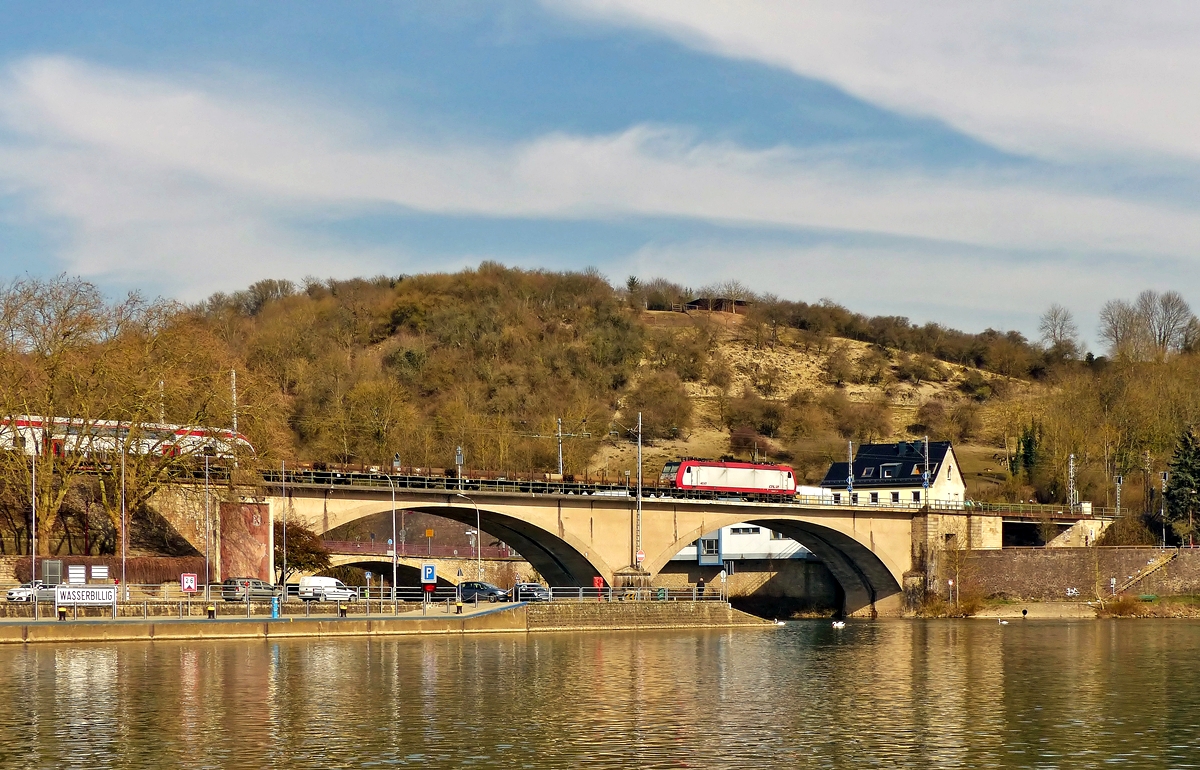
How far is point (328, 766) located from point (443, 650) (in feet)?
93.0

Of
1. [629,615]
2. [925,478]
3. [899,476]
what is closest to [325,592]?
[629,615]

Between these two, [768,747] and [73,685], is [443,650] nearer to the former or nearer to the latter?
[73,685]

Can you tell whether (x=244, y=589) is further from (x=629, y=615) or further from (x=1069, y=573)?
(x=1069, y=573)

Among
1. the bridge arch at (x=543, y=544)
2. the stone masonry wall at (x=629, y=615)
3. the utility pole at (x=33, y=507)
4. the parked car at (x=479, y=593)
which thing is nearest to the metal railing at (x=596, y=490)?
the bridge arch at (x=543, y=544)

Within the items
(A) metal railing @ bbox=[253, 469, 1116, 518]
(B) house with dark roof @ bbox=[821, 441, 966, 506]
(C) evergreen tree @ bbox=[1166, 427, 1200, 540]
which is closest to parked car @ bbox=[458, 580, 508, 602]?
(A) metal railing @ bbox=[253, 469, 1116, 518]

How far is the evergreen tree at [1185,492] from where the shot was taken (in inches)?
4422

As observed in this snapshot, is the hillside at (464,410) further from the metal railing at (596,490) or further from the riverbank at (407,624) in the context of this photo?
the riverbank at (407,624)

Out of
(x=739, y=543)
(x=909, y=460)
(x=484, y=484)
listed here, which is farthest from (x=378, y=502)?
(x=909, y=460)

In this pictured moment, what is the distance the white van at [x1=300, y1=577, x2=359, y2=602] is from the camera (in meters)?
74.6

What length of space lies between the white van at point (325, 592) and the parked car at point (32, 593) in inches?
490

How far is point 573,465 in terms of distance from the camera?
146500 millimetres

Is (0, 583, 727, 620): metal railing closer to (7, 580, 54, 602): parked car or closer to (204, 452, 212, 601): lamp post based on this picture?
(7, 580, 54, 602): parked car

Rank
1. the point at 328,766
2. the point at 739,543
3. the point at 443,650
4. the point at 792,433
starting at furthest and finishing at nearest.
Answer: the point at 792,433, the point at 739,543, the point at 443,650, the point at 328,766

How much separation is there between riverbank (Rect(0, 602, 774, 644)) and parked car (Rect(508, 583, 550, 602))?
3380 mm
